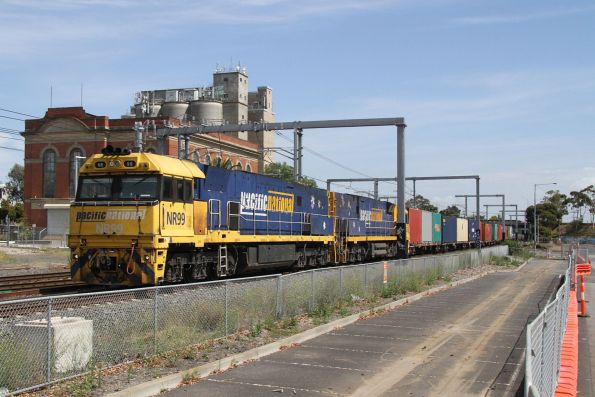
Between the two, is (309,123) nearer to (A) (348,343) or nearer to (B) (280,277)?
(B) (280,277)

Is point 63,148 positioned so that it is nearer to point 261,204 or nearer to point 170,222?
point 261,204

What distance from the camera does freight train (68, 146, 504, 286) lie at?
53.3ft

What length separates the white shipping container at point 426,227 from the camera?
4875 centimetres

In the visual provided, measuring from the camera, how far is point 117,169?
1725cm

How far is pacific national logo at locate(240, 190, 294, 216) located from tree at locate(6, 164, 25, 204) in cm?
12250

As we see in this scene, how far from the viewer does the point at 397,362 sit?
402 inches

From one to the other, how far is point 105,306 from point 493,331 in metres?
8.27

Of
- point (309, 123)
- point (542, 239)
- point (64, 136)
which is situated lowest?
point (542, 239)

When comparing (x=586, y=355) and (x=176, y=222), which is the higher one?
(x=176, y=222)

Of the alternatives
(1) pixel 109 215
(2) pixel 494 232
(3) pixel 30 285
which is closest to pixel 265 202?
(1) pixel 109 215

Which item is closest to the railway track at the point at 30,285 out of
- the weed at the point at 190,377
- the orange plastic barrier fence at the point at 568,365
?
the weed at the point at 190,377

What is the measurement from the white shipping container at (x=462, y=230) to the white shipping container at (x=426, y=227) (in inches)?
531

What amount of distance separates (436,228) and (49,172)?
1694 inches

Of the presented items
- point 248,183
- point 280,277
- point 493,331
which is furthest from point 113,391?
point 248,183
